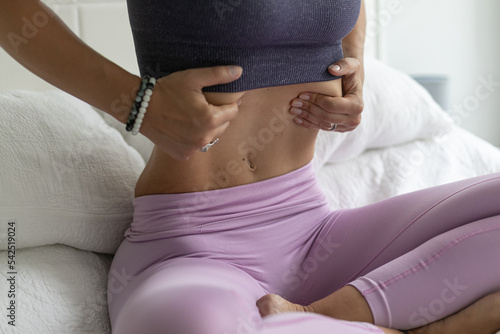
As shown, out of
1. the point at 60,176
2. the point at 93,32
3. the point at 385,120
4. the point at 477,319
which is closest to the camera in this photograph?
the point at 477,319

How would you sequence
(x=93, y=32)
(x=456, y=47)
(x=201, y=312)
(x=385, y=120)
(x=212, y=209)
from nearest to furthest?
(x=201, y=312) → (x=212, y=209) → (x=93, y=32) → (x=385, y=120) → (x=456, y=47)

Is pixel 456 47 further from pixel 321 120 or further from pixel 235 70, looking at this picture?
pixel 235 70

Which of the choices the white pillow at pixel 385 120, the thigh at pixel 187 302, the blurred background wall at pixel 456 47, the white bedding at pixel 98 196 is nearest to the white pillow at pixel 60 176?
the white bedding at pixel 98 196

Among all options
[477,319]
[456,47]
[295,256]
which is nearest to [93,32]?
[295,256]

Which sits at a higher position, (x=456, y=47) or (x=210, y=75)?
(x=210, y=75)

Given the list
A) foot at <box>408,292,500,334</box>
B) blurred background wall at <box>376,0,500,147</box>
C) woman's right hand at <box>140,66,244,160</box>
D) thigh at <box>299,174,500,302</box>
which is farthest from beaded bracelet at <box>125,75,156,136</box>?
blurred background wall at <box>376,0,500,147</box>

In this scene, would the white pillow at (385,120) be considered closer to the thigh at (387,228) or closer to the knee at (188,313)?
the thigh at (387,228)

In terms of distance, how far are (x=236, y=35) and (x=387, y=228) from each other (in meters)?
0.39

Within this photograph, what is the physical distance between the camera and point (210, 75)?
31.0 inches

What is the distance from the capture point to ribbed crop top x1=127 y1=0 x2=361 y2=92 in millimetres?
818

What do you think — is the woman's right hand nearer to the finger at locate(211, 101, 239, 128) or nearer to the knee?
the finger at locate(211, 101, 239, 128)

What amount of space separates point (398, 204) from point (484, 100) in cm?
199

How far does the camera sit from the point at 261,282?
919 millimetres

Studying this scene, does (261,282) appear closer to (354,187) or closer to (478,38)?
(354,187)
